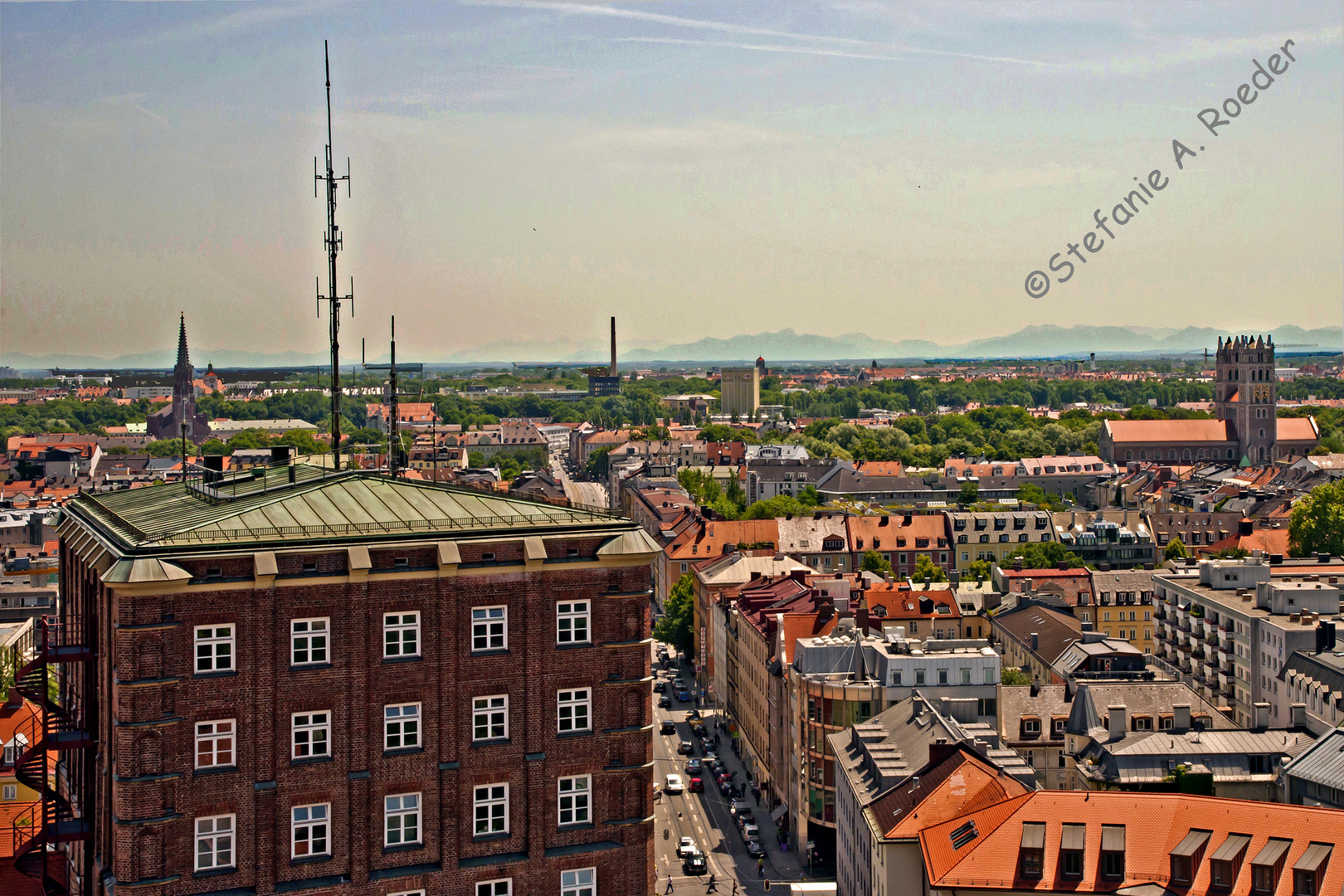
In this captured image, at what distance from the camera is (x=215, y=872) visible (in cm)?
2891

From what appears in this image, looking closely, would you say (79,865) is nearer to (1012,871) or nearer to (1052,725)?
(1012,871)

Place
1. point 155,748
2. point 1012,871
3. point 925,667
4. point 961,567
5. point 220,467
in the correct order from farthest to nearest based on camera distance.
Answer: point 961,567 → point 925,667 → point 1012,871 → point 220,467 → point 155,748

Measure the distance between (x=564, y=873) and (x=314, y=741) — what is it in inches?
243

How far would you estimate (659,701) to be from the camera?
107 metres

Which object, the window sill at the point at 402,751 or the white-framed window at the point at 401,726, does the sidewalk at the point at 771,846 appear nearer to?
the window sill at the point at 402,751

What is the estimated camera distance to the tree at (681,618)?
120 meters

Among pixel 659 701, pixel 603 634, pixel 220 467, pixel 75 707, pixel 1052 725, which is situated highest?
pixel 220 467

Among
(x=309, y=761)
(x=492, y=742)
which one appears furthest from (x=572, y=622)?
(x=309, y=761)

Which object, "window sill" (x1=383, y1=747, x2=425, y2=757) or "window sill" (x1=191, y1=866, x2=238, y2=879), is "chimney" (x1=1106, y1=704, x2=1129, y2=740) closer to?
"window sill" (x1=383, y1=747, x2=425, y2=757)

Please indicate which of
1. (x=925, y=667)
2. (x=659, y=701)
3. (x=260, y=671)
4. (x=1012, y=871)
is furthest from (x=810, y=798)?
(x=260, y=671)

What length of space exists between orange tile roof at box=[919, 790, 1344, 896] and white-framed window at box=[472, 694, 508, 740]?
2267 cm

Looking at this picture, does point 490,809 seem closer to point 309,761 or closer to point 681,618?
point 309,761

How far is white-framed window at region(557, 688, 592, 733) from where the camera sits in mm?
31391

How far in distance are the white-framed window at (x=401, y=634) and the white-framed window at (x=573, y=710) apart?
3377 millimetres
